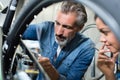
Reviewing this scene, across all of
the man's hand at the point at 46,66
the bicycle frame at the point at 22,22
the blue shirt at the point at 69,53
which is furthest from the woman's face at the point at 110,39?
the blue shirt at the point at 69,53

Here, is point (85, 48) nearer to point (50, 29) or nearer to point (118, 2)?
point (50, 29)

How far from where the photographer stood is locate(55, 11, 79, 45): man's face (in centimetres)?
171

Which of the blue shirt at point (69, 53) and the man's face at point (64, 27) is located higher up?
the man's face at point (64, 27)

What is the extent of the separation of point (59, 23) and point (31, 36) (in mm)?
224

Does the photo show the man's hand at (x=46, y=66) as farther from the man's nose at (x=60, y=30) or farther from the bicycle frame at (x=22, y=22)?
the man's nose at (x=60, y=30)

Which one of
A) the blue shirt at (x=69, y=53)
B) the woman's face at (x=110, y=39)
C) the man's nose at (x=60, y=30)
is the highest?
the woman's face at (x=110, y=39)

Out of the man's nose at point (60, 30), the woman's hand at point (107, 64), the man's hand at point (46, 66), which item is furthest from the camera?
the man's nose at point (60, 30)

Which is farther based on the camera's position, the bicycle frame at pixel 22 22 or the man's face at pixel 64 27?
the man's face at pixel 64 27

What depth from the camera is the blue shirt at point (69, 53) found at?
1700 mm

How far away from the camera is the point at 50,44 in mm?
1771

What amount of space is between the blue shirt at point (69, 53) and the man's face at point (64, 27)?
42 mm

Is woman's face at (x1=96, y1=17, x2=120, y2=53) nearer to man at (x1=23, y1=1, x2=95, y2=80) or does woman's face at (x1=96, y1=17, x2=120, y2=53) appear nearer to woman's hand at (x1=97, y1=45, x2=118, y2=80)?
woman's hand at (x1=97, y1=45, x2=118, y2=80)

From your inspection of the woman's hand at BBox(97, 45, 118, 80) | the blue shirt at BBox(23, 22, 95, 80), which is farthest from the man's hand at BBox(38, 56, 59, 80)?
the blue shirt at BBox(23, 22, 95, 80)

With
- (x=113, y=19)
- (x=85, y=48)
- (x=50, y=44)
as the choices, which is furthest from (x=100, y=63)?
(x=113, y=19)
